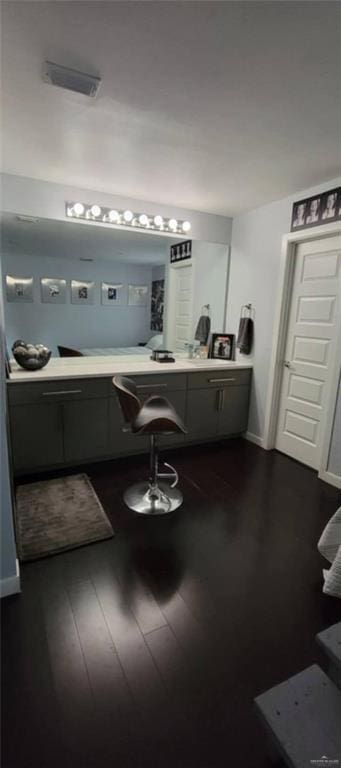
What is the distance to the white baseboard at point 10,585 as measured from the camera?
1.57 meters

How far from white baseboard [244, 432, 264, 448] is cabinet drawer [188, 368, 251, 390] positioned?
1.91 feet

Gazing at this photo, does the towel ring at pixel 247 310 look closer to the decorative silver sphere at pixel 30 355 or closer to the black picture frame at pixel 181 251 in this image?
the black picture frame at pixel 181 251

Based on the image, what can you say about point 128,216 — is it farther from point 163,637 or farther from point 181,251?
point 163,637

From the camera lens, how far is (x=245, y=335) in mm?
3527

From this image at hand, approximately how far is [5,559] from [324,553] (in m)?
1.59

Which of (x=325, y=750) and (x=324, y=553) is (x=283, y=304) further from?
(x=325, y=750)

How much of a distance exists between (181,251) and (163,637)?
10.7 feet

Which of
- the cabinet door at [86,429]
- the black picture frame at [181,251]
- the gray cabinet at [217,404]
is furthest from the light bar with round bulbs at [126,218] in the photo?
the cabinet door at [86,429]

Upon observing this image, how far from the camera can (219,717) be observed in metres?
1.13

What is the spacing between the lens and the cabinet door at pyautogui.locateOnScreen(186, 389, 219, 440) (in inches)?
129

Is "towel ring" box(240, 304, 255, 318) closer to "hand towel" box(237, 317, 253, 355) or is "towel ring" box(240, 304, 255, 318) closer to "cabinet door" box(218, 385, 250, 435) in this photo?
"hand towel" box(237, 317, 253, 355)

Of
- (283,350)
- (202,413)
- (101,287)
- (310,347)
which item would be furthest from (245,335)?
(101,287)

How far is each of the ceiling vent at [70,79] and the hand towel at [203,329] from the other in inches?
97.1

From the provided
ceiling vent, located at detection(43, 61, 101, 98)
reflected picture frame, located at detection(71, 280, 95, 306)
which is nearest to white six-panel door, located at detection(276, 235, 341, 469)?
reflected picture frame, located at detection(71, 280, 95, 306)
